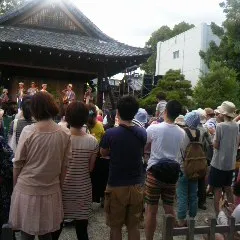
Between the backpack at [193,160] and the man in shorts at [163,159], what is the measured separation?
0.57 m

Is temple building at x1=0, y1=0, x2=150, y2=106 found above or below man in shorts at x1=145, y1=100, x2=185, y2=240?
above

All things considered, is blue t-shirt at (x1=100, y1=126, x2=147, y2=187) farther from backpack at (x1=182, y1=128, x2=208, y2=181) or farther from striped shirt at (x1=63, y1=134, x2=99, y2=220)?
backpack at (x1=182, y1=128, x2=208, y2=181)

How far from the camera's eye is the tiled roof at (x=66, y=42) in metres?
13.5

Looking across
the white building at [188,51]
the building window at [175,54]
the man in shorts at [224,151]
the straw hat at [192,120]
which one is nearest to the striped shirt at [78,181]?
the straw hat at [192,120]

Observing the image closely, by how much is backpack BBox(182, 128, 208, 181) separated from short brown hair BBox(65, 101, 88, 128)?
166cm

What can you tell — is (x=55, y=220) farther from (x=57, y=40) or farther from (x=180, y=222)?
(x=57, y=40)

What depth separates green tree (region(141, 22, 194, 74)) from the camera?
41562mm

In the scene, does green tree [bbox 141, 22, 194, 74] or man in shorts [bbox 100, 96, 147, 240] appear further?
green tree [bbox 141, 22, 194, 74]

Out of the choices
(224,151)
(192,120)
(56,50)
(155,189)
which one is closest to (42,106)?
(155,189)

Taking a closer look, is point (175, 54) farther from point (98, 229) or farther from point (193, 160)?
point (98, 229)

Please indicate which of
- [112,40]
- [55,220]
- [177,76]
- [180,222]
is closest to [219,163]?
[180,222]

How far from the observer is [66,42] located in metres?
14.8

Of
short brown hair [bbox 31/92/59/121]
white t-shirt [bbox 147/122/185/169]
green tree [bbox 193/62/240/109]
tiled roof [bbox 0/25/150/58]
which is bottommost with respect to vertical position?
white t-shirt [bbox 147/122/185/169]

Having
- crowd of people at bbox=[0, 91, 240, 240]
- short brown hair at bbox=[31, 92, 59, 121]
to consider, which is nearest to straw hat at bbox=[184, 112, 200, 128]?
crowd of people at bbox=[0, 91, 240, 240]
